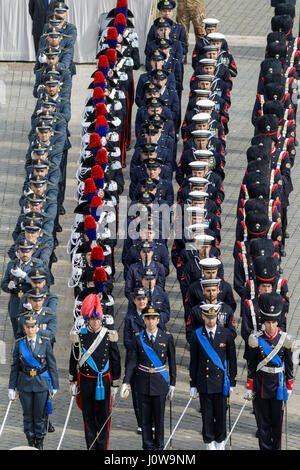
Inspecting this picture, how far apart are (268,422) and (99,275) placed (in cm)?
259

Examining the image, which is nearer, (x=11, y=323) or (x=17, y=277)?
(x=17, y=277)

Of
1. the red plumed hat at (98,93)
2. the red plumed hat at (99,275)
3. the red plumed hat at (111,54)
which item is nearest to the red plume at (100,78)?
the red plumed hat at (98,93)

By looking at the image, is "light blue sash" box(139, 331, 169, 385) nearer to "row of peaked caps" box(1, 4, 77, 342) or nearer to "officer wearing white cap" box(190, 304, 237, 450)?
"officer wearing white cap" box(190, 304, 237, 450)

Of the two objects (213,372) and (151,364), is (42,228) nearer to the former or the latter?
(151,364)

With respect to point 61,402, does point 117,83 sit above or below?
above

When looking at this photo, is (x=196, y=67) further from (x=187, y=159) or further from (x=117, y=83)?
(x=187, y=159)

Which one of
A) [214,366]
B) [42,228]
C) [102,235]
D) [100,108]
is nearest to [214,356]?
[214,366]

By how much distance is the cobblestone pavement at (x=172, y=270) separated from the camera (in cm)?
1510

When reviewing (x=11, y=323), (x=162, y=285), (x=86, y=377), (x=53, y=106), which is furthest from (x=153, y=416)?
(x=53, y=106)

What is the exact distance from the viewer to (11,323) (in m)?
17.0

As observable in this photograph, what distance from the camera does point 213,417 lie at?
1459 cm

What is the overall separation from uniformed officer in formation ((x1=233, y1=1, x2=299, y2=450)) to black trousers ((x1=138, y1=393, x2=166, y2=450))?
0.92 meters
